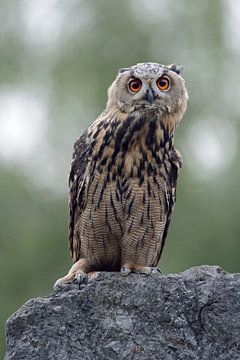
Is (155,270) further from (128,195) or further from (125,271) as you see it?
(128,195)

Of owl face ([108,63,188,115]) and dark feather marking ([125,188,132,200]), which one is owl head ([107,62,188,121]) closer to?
owl face ([108,63,188,115])

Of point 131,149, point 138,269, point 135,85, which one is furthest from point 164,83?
point 138,269

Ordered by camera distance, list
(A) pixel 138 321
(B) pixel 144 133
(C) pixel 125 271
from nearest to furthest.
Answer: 1. (A) pixel 138 321
2. (C) pixel 125 271
3. (B) pixel 144 133

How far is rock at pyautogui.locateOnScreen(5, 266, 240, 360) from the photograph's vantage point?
17.4 feet

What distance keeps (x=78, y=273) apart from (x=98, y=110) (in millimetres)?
10585

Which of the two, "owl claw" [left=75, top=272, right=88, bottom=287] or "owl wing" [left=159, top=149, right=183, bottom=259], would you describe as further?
"owl wing" [left=159, top=149, right=183, bottom=259]

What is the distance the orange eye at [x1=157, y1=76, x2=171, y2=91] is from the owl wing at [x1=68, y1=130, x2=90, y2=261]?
501mm

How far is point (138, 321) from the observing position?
5.44 metres

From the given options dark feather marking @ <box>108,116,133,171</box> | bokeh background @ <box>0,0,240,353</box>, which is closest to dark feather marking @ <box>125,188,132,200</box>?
dark feather marking @ <box>108,116,133,171</box>

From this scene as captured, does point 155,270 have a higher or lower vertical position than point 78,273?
higher

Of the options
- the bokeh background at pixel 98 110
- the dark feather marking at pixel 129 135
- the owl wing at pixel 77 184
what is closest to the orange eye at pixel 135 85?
the dark feather marking at pixel 129 135

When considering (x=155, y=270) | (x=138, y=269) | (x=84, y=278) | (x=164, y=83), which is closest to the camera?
(x=84, y=278)

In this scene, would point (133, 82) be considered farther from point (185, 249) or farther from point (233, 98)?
point (233, 98)

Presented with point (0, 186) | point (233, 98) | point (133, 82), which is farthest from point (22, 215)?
point (133, 82)
